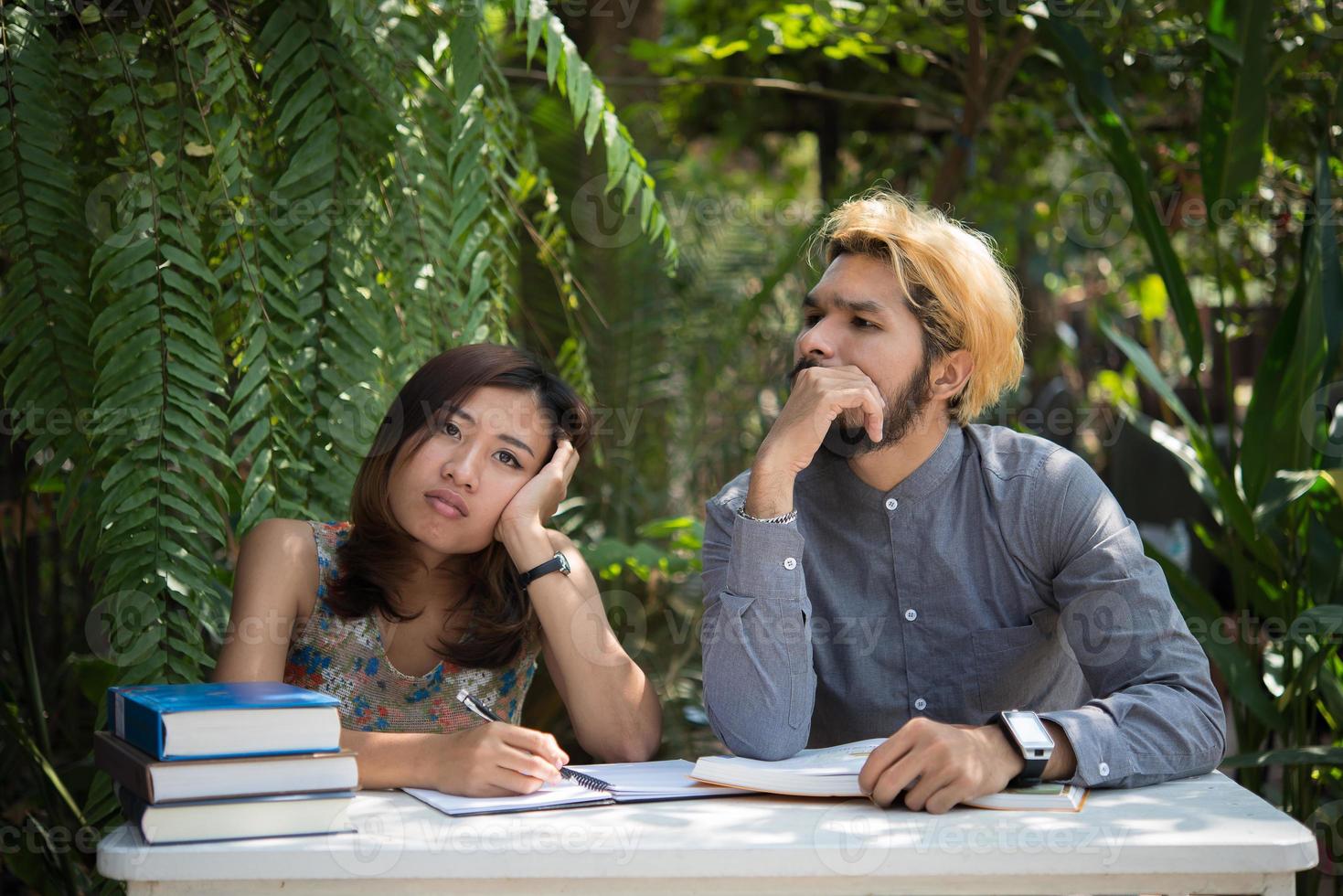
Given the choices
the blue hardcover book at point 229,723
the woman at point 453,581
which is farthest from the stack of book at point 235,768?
the woman at point 453,581

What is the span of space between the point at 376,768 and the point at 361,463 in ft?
2.96

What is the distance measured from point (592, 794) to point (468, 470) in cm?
75

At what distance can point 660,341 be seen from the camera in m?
5.02

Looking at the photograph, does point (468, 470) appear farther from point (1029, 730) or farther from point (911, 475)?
point (1029, 730)

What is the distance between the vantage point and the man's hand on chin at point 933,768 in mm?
1645

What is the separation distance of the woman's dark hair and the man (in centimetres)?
39

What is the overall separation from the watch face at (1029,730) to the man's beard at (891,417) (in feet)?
2.14

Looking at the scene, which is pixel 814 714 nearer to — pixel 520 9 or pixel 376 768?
pixel 376 768

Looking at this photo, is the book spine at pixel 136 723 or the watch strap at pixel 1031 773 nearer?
the book spine at pixel 136 723

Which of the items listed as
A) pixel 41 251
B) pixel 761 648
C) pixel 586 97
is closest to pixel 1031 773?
pixel 761 648

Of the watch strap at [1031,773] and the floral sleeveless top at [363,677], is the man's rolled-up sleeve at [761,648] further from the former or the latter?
the floral sleeveless top at [363,677]

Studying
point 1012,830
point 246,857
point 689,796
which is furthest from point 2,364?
point 1012,830

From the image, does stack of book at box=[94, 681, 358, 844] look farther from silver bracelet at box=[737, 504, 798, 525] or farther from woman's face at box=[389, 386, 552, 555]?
silver bracelet at box=[737, 504, 798, 525]

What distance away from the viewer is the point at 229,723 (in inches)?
59.5
